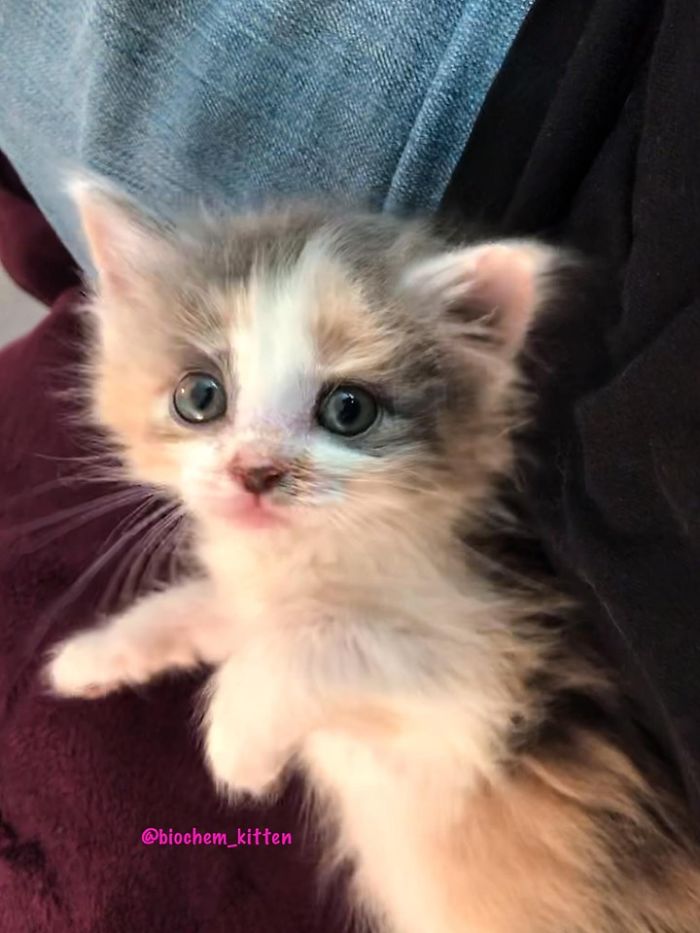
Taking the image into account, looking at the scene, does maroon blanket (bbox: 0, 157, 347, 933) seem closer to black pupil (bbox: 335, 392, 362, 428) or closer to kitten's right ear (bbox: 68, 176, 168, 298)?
kitten's right ear (bbox: 68, 176, 168, 298)

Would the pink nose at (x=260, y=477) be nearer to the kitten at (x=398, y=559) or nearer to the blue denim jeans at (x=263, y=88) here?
the kitten at (x=398, y=559)

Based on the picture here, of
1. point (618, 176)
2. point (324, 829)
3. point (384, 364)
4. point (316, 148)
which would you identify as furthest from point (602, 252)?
point (324, 829)

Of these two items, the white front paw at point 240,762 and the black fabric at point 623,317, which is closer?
the black fabric at point 623,317

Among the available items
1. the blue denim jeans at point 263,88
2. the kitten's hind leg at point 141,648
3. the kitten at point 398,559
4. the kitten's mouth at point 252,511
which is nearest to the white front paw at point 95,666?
the kitten's hind leg at point 141,648

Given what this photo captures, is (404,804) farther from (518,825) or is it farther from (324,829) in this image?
(324,829)

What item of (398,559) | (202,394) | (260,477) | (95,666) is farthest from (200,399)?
(95,666)
